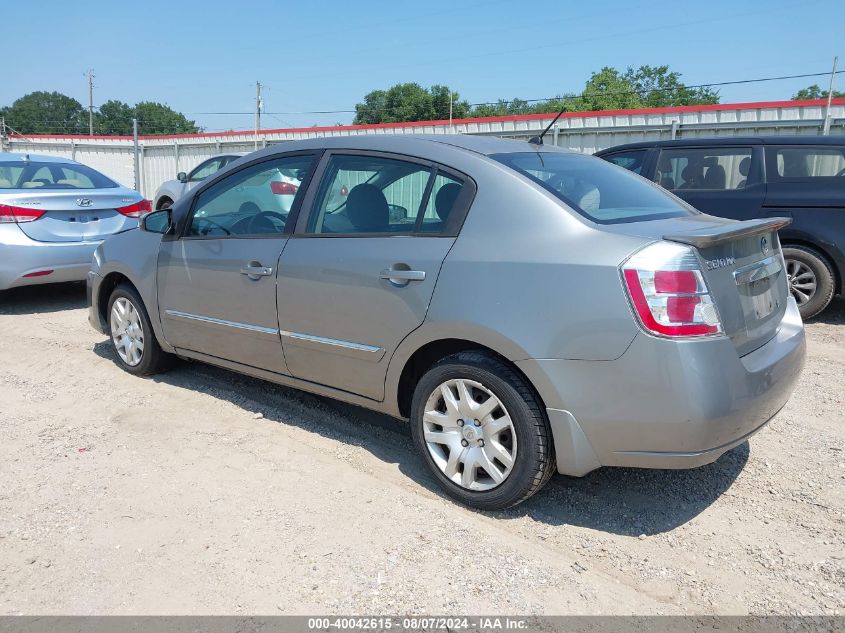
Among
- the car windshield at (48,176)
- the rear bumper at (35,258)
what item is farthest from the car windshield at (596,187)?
the car windshield at (48,176)

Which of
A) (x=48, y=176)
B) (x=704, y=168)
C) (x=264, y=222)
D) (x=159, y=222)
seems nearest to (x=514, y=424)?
(x=264, y=222)

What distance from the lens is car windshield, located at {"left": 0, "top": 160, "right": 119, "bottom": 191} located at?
23.6 ft

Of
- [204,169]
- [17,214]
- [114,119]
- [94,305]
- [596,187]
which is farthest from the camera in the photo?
[114,119]

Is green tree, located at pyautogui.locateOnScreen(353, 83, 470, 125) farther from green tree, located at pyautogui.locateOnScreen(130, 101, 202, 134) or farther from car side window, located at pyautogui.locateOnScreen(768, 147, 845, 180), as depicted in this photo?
car side window, located at pyautogui.locateOnScreen(768, 147, 845, 180)

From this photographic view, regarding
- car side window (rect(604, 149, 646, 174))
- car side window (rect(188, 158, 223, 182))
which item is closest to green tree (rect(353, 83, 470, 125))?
car side window (rect(188, 158, 223, 182))

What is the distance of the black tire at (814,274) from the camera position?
6422 mm

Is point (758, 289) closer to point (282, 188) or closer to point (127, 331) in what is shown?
point (282, 188)

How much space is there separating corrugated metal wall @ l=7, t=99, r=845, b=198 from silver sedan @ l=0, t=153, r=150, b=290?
9.86 metres

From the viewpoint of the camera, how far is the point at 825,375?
505cm

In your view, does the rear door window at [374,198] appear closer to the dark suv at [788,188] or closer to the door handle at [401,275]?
the door handle at [401,275]

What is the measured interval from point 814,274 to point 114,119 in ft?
323

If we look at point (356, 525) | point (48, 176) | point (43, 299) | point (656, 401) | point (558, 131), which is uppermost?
point (558, 131)

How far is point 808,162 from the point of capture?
6.63 metres

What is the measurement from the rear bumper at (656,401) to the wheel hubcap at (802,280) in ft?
13.6
